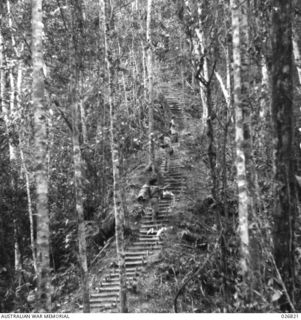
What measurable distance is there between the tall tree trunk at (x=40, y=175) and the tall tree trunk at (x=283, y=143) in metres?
3.99

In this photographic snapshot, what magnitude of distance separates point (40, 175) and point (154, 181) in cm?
1025

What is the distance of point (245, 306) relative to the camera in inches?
292

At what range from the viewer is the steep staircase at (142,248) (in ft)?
38.7

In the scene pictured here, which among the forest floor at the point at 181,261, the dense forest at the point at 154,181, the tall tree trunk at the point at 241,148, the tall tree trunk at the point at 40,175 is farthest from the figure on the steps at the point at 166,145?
the tall tree trunk at the point at 40,175

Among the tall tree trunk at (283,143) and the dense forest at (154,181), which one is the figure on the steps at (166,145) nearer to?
the dense forest at (154,181)

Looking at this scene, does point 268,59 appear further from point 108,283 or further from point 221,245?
point 108,283

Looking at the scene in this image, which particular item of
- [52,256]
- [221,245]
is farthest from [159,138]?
[221,245]

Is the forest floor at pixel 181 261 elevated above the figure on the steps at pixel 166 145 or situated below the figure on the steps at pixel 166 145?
below

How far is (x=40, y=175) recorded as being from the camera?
293 inches

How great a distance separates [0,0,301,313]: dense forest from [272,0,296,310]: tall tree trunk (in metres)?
0.02

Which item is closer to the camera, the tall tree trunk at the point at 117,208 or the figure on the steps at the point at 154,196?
the tall tree trunk at the point at 117,208

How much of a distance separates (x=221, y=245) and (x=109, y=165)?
320 inches

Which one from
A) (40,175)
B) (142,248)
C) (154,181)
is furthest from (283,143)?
(154,181)

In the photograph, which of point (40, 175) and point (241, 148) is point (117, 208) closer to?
point (40, 175)
